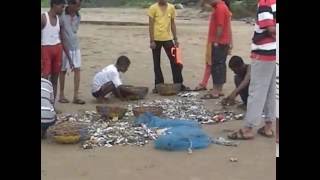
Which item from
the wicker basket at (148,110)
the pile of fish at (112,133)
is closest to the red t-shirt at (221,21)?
the wicker basket at (148,110)

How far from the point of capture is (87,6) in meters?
42.5

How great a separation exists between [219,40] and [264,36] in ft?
9.49

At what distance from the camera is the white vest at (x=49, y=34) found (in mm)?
7230

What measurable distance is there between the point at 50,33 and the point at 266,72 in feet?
9.26

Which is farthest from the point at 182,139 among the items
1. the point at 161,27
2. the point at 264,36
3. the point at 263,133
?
the point at 161,27

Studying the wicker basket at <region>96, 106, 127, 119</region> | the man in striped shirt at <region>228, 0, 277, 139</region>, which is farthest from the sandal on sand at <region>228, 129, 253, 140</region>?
the wicker basket at <region>96, 106, 127, 119</region>

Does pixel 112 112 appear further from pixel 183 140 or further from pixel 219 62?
pixel 219 62

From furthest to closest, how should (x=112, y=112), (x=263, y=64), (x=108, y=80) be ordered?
(x=108, y=80) → (x=112, y=112) → (x=263, y=64)

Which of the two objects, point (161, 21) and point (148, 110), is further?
point (161, 21)

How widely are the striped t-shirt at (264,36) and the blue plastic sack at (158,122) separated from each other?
1.26 meters

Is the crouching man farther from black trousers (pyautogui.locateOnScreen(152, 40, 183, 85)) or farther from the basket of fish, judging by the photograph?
the basket of fish

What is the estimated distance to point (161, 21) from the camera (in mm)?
9266
